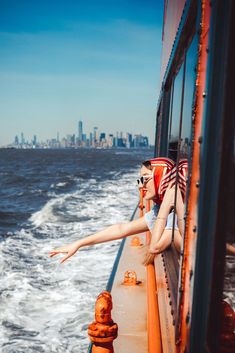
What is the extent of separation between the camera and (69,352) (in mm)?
5555

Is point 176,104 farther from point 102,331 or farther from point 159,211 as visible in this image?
point 102,331

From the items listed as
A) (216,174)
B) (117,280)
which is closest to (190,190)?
(216,174)

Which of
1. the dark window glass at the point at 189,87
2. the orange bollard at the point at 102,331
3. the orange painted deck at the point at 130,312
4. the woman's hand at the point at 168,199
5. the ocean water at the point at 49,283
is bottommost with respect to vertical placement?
the ocean water at the point at 49,283

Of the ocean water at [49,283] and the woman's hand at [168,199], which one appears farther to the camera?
the ocean water at [49,283]

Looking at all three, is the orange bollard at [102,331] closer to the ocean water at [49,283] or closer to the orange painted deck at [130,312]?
the orange painted deck at [130,312]

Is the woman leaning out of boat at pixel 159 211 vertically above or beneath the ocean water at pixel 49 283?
above

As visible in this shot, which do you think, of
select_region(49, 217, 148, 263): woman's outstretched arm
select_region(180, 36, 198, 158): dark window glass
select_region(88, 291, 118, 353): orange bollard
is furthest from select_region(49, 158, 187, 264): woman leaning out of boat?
select_region(88, 291, 118, 353): orange bollard

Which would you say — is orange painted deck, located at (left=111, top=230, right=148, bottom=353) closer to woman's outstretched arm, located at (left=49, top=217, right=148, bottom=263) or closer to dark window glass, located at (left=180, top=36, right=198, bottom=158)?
woman's outstretched arm, located at (left=49, top=217, right=148, bottom=263)

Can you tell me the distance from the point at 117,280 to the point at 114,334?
10.1ft

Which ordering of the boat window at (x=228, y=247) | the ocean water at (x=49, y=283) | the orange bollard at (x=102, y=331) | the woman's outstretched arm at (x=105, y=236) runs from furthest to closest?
the ocean water at (x=49, y=283), the woman's outstretched arm at (x=105, y=236), the orange bollard at (x=102, y=331), the boat window at (x=228, y=247)

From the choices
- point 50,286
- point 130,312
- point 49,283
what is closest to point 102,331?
point 130,312

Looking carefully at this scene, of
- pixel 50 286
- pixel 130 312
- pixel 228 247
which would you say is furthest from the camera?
pixel 50 286

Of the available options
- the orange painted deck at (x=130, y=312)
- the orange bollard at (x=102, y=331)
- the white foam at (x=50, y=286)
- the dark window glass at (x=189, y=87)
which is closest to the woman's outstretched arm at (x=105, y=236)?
the orange bollard at (x=102, y=331)

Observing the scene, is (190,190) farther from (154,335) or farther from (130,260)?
(130,260)
